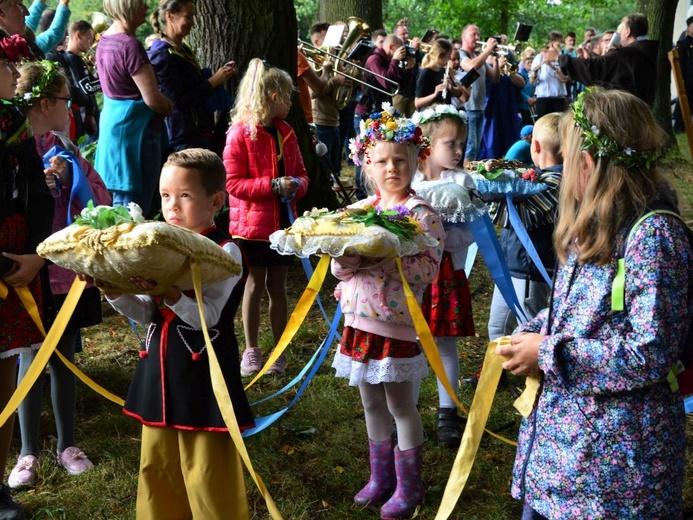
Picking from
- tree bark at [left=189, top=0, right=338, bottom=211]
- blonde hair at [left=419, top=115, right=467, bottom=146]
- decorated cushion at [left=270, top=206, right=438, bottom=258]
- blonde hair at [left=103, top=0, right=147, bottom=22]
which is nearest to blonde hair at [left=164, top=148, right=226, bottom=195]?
decorated cushion at [left=270, top=206, right=438, bottom=258]

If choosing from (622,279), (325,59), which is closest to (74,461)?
(622,279)

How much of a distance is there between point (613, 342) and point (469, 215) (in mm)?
1971

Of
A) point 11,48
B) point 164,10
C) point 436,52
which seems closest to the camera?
point 11,48

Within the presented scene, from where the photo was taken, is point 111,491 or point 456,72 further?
point 456,72

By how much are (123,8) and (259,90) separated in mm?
1468

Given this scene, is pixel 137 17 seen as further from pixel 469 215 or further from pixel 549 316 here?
pixel 549 316

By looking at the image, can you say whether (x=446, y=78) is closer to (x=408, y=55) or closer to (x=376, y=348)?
(x=408, y=55)

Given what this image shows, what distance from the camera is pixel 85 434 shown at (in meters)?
4.43

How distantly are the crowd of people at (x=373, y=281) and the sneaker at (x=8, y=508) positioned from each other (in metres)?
0.01

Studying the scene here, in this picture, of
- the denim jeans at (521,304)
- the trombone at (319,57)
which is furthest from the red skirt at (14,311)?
the trombone at (319,57)

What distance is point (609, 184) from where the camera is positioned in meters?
2.35

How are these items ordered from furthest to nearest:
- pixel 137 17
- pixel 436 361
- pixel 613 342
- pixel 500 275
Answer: pixel 137 17, pixel 500 275, pixel 436 361, pixel 613 342

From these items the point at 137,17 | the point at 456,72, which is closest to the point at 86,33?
the point at 137,17

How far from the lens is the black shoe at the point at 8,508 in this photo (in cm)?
347
